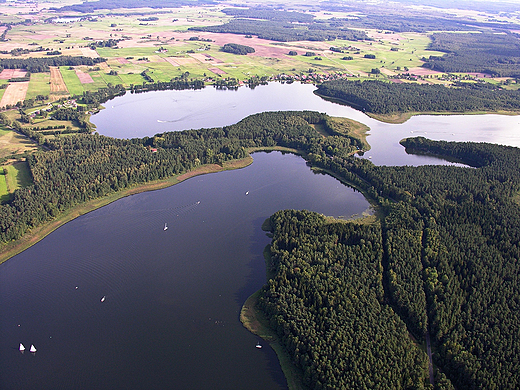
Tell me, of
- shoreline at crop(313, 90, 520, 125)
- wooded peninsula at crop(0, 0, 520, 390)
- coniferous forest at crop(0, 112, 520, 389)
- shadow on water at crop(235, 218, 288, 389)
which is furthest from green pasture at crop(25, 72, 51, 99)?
shoreline at crop(313, 90, 520, 125)

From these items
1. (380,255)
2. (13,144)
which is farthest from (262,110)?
(380,255)

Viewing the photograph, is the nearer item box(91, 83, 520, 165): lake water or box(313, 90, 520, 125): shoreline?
box(91, 83, 520, 165): lake water

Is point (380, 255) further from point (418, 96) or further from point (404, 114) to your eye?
point (418, 96)

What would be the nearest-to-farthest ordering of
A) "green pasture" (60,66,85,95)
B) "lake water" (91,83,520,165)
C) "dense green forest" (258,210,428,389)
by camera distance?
"dense green forest" (258,210,428,389) → "lake water" (91,83,520,165) → "green pasture" (60,66,85,95)

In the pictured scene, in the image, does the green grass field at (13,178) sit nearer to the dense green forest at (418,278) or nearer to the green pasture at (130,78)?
the dense green forest at (418,278)

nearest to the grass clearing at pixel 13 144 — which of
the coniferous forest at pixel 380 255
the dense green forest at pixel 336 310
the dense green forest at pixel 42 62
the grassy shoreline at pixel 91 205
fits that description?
the coniferous forest at pixel 380 255

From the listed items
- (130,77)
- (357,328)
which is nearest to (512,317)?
(357,328)

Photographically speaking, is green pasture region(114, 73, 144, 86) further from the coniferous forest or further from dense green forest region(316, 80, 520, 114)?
dense green forest region(316, 80, 520, 114)
